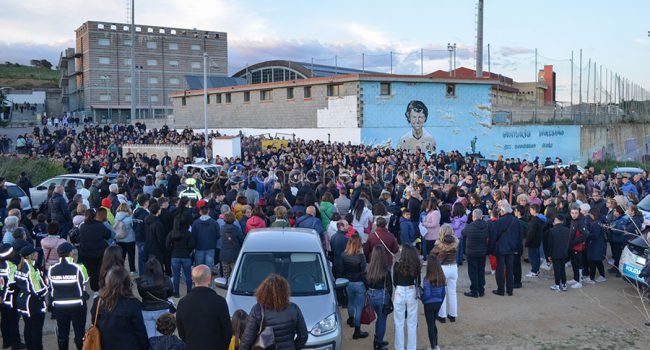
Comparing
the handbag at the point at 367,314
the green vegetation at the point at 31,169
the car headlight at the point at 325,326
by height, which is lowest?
the handbag at the point at 367,314

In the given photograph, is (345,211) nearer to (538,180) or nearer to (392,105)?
(538,180)

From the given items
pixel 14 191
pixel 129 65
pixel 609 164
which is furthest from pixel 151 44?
pixel 14 191

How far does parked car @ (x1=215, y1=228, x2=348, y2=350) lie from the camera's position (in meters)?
6.73

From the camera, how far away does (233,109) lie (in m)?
41.0

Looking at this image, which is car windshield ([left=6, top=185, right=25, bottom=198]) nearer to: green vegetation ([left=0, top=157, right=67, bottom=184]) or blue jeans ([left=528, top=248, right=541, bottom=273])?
green vegetation ([left=0, top=157, right=67, bottom=184])

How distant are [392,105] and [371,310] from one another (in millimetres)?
26188

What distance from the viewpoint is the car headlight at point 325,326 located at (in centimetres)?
653

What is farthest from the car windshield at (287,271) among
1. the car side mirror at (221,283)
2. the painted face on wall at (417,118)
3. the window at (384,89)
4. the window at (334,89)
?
the painted face on wall at (417,118)

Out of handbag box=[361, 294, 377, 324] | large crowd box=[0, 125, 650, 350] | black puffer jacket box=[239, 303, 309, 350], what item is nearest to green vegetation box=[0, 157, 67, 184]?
large crowd box=[0, 125, 650, 350]

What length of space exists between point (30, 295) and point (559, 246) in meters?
8.66

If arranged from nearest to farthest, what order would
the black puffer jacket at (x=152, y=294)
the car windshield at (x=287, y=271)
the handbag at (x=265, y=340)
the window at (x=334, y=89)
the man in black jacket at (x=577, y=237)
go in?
the handbag at (x=265, y=340) < the black puffer jacket at (x=152, y=294) < the car windshield at (x=287, y=271) < the man in black jacket at (x=577, y=237) < the window at (x=334, y=89)

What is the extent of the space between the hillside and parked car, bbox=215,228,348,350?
9057 centimetres

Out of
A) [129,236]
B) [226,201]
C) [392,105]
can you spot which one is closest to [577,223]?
[226,201]

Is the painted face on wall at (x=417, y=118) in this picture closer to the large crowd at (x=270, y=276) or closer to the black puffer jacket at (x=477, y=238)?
the large crowd at (x=270, y=276)
